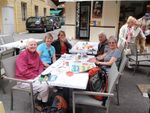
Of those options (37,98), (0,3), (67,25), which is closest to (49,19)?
(0,3)

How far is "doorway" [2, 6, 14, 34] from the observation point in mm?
15812

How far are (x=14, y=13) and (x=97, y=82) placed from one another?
15.5 metres

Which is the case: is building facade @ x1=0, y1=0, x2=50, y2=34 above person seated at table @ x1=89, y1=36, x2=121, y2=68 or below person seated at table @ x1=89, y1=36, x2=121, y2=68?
above

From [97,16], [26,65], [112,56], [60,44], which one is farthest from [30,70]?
[97,16]

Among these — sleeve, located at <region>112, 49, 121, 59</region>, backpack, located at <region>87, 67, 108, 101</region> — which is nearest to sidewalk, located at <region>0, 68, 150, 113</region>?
backpack, located at <region>87, 67, 108, 101</region>

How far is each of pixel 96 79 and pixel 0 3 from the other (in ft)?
46.5

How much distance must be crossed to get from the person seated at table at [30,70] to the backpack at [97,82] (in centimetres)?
67

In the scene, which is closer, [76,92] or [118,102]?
[76,92]

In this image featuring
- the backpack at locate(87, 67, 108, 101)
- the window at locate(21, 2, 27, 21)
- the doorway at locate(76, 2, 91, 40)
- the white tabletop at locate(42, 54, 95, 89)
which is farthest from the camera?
the window at locate(21, 2, 27, 21)

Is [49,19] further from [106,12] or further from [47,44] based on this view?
[47,44]

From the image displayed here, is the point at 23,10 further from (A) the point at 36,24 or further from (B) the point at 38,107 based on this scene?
(B) the point at 38,107

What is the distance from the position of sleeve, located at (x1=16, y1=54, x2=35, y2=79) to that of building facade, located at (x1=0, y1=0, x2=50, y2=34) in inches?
511

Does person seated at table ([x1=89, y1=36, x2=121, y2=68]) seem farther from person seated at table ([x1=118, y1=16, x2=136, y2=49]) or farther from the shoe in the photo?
person seated at table ([x1=118, y1=16, x2=136, y2=49])

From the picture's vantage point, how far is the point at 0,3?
607 inches
